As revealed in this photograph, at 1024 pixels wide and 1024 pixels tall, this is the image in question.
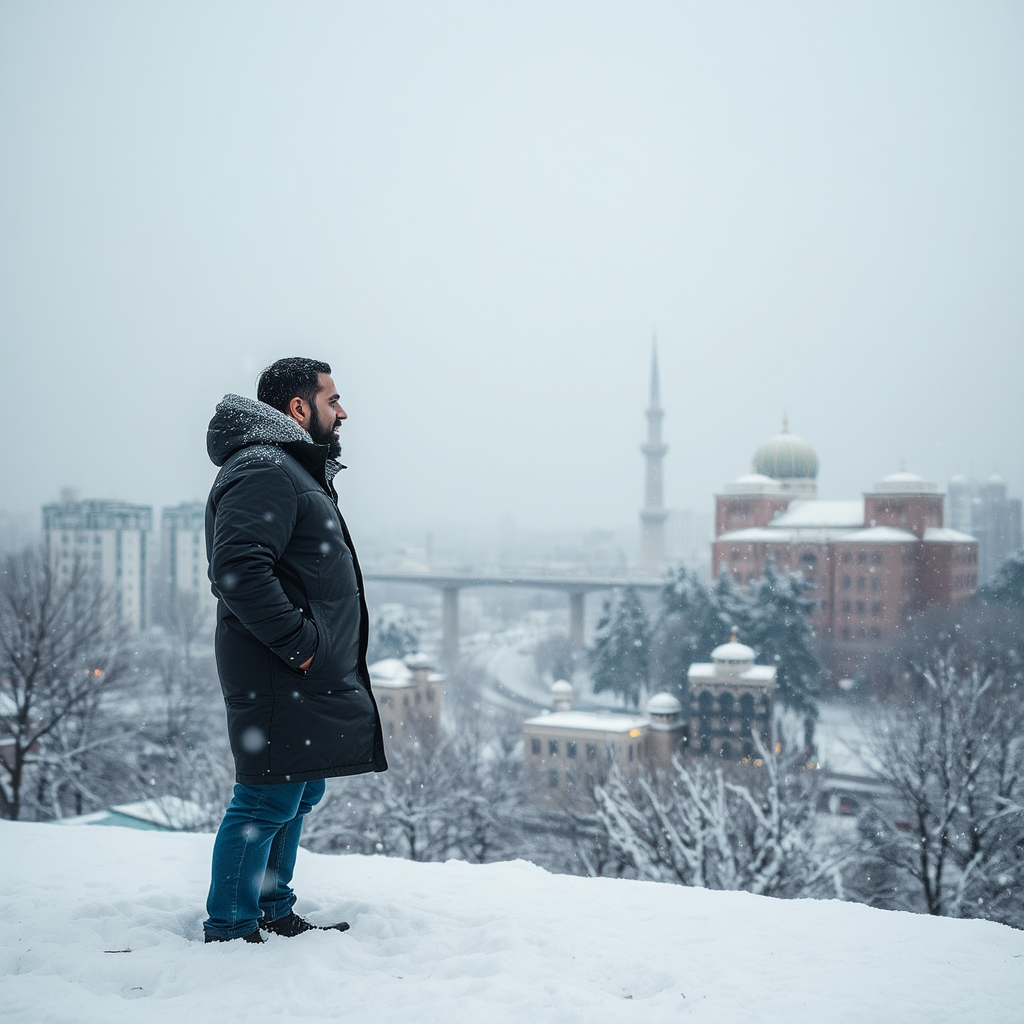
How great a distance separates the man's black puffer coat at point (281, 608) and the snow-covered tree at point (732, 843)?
10.6m

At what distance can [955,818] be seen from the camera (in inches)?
639

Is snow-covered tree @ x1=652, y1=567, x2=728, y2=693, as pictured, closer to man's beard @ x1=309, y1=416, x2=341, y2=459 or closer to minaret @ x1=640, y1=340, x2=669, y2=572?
man's beard @ x1=309, y1=416, x2=341, y2=459

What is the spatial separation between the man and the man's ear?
9 cm

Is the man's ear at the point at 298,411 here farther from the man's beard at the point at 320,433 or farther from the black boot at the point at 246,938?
the black boot at the point at 246,938

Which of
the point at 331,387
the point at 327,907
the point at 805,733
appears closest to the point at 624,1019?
the point at 327,907

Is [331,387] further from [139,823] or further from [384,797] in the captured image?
[384,797]

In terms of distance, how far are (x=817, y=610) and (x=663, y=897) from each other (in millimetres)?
42909

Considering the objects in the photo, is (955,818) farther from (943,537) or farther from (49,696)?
(943,537)

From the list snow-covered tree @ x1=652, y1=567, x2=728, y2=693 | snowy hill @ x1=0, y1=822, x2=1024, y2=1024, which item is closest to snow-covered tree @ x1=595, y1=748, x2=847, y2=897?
snowy hill @ x1=0, y1=822, x2=1024, y2=1024

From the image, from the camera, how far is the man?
2824 millimetres

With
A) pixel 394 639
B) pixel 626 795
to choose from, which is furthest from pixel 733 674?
pixel 394 639

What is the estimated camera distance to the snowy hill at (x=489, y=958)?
2678 mm

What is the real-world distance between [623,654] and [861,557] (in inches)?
527

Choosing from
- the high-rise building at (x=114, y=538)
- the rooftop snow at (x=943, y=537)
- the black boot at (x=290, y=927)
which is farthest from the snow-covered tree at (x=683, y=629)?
the high-rise building at (x=114, y=538)
